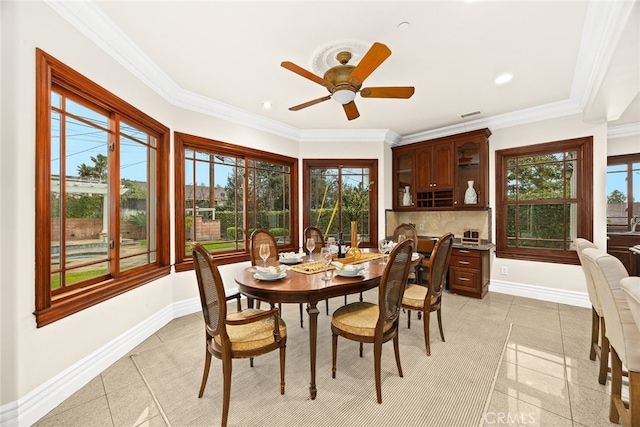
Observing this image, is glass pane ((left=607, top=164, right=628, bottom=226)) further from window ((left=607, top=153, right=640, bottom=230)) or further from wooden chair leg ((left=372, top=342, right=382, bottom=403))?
wooden chair leg ((left=372, top=342, right=382, bottom=403))

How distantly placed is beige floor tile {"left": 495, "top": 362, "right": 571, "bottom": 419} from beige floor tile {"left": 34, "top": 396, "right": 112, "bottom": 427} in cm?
259

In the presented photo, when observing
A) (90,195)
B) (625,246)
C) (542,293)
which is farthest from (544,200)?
(90,195)

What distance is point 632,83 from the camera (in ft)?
8.14

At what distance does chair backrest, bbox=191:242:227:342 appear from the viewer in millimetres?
1559

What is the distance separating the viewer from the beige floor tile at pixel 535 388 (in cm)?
174

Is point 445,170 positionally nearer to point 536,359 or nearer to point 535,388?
point 536,359

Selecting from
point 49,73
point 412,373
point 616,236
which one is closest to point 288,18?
point 49,73

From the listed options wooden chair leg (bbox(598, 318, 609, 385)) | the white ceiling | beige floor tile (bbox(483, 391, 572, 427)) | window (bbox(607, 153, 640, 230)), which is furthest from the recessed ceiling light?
window (bbox(607, 153, 640, 230))

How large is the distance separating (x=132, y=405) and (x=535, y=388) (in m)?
2.76

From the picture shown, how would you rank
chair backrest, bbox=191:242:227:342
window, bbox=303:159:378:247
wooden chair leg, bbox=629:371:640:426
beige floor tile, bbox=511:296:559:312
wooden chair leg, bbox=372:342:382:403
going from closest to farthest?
1. wooden chair leg, bbox=629:371:640:426
2. chair backrest, bbox=191:242:227:342
3. wooden chair leg, bbox=372:342:382:403
4. beige floor tile, bbox=511:296:559:312
5. window, bbox=303:159:378:247

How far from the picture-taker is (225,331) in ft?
5.33

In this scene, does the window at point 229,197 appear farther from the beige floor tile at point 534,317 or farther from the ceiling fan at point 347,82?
the beige floor tile at point 534,317

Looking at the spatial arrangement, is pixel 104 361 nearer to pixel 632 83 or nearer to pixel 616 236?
pixel 632 83

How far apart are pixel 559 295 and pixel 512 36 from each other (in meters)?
3.43
